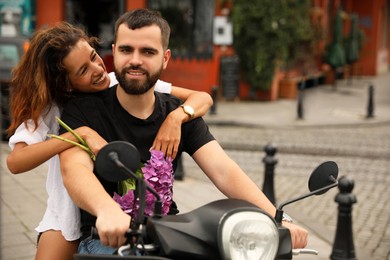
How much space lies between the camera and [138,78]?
239cm

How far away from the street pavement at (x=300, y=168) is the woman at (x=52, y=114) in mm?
2242

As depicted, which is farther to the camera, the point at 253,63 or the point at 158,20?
the point at 253,63

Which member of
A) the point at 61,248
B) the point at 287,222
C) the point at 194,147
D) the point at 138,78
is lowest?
the point at 61,248

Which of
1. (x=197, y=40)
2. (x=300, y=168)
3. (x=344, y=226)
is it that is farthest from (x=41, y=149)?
(x=197, y=40)

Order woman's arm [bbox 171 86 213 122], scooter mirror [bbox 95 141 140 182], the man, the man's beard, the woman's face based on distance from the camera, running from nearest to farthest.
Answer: scooter mirror [bbox 95 141 140 182] < the man < the man's beard < the woman's face < woman's arm [bbox 171 86 213 122]

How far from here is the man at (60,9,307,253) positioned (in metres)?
2.26

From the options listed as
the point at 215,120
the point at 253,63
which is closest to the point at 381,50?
the point at 253,63

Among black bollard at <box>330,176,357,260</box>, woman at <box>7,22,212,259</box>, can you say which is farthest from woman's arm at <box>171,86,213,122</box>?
black bollard at <box>330,176,357,260</box>

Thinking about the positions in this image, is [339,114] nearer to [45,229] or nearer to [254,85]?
[254,85]

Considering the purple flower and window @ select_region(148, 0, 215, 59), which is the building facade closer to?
window @ select_region(148, 0, 215, 59)

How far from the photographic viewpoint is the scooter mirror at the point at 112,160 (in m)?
1.96

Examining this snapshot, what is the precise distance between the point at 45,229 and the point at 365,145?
381 inches

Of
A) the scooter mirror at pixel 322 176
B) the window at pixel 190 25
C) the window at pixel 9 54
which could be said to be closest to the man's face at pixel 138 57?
the scooter mirror at pixel 322 176

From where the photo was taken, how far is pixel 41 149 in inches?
96.9
